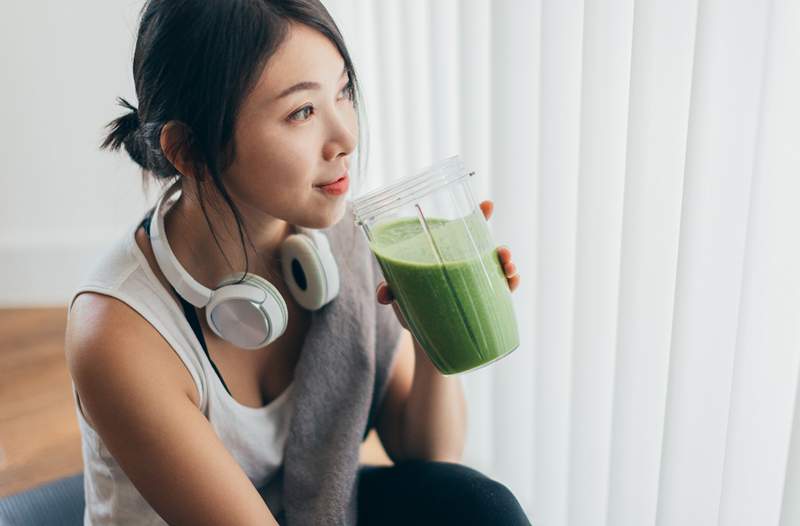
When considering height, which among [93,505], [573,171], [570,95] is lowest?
[93,505]

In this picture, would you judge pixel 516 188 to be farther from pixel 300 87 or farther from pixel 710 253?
pixel 300 87

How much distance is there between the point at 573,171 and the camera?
4.11 ft

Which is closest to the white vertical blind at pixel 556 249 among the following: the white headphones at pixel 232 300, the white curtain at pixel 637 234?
the white curtain at pixel 637 234

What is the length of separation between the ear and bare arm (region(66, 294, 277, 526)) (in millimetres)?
186

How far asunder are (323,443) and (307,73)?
1.78ft

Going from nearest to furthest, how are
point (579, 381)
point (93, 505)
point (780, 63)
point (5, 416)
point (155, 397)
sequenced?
1. point (780, 63)
2. point (155, 397)
3. point (93, 505)
4. point (579, 381)
5. point (5, 416)

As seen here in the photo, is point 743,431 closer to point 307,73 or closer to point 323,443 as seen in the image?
point 323,443

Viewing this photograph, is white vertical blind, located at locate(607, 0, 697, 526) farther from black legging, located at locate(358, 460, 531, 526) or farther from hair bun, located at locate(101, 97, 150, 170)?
hair bun, located at locate(101, 97, 150, 170)

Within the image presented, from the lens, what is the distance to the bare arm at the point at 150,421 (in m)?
1.02

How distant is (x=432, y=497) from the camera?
4.01 ft

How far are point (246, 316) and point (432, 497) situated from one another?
399 mm

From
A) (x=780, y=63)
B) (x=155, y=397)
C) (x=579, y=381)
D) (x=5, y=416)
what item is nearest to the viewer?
(x=780, y=63)

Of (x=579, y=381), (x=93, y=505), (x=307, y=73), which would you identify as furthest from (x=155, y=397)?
(x=579, y=381)

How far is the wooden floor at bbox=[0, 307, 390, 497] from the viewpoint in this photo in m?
2.05
